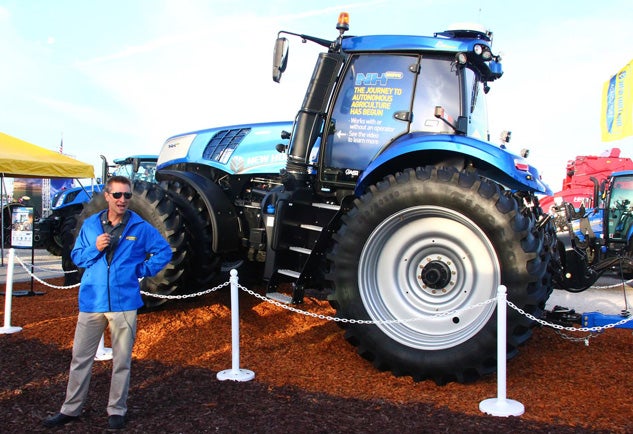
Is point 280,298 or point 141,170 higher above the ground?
point 141,170

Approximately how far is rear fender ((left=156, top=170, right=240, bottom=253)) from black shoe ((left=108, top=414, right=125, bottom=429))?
8.90ft

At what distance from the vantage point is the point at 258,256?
611cm

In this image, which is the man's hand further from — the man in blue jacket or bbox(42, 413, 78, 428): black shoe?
bbox(42, 413, 78, 428): black shoe

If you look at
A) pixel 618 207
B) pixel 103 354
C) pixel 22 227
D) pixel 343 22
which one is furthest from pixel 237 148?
pixel 618 207

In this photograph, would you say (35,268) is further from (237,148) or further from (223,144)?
(237,148)

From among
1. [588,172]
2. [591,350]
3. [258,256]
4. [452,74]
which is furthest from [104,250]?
[588,172]

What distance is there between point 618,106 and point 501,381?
12323 mm

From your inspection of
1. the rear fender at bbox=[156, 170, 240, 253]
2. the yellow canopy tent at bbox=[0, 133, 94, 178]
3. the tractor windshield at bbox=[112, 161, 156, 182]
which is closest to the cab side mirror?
the rear fender at bbox=[156, 170, 240, 253]

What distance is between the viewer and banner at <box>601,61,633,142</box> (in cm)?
1286

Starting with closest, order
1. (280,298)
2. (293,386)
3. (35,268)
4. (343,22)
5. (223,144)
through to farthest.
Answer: (293,386), (280,298), (343,22), (223,144), (35,268)

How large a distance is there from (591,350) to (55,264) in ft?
37.5

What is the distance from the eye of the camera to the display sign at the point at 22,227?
8.45 m

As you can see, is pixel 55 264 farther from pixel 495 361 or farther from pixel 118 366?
pixel 495 361

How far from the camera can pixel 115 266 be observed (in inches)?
132
